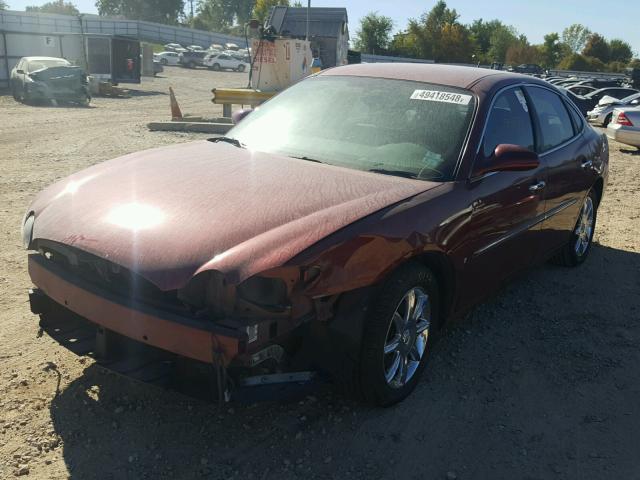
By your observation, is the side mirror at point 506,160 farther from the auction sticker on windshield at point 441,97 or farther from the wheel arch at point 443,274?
the wheel arch at point 443,274

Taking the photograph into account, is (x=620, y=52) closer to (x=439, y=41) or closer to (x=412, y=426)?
(x=439, y=41)

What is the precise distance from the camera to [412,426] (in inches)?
121

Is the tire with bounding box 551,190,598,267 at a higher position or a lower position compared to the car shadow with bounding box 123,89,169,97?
higher

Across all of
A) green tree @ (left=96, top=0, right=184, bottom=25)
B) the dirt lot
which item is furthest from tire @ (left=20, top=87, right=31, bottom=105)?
green tree @ (left=96, top=0, right=184, bottom=25)

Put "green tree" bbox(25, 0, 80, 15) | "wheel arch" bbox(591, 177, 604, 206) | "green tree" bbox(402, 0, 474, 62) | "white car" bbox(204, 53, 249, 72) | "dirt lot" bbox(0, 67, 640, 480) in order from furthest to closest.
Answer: "green tree" bbox(25, 0, 80, 15) → "green tree" bbox(402, 0, 474, 62) → "white car" bbox(204, 53, 249, 72) → "wheel arch" bbox(591, 177, 604, 206) → "dirt lot" bbox(0, 67, 640, 480)

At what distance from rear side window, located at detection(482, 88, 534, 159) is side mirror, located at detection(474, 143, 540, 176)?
0.08m

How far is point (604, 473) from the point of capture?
9.29 ft

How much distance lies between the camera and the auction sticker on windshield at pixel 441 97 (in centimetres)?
377

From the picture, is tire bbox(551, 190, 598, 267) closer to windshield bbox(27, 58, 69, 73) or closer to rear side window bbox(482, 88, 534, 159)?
rear side window bbox(482, 88, 534, 159)

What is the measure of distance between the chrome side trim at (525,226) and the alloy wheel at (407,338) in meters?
0.54

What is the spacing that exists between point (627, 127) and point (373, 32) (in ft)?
204

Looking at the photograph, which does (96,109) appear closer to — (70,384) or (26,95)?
(26,95)

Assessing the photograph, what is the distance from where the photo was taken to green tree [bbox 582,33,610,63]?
3100 inches

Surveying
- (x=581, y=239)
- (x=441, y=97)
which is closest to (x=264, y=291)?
(x=441, y=97)
